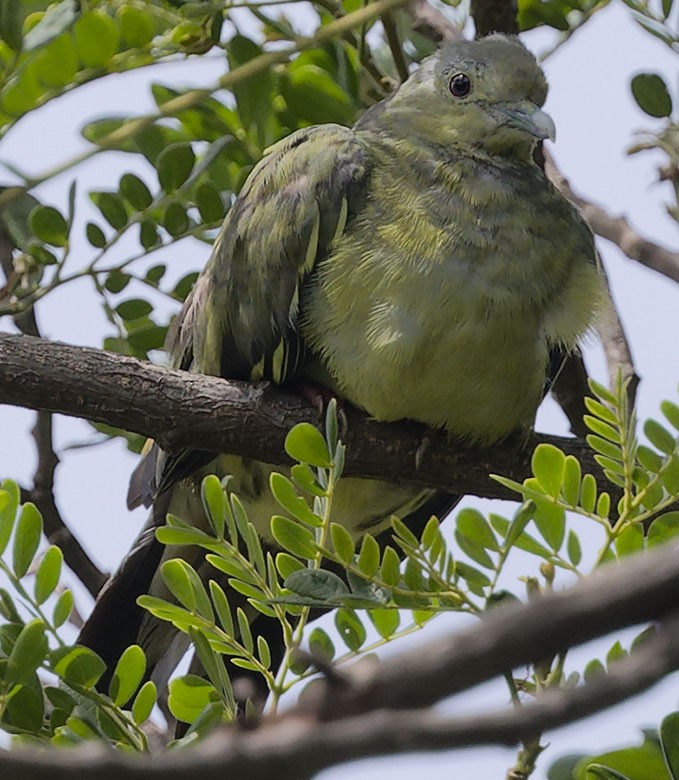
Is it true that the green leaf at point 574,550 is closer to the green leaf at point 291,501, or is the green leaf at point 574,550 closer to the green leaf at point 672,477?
the green leaf at point 672,477

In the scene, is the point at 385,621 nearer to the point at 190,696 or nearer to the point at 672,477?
the point at 190,696

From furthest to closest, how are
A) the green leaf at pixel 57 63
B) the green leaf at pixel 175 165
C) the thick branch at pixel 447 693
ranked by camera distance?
the green leaf at pixel 175 165 < the green leaf at pixel 57 63 < the thick branch at pixel 447 693

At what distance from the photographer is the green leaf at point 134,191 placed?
Answer: 2682mm

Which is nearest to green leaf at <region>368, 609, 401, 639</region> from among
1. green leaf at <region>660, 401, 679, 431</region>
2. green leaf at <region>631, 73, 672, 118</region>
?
green leaf at <region>660, 401, 679, 431</region>

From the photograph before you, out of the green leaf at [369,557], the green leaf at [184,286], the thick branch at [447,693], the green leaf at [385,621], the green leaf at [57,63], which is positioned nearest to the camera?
the thick branch at [447,693]

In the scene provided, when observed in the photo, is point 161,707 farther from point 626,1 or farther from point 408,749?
point 408,749

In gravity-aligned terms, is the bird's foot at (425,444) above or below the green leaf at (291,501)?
below

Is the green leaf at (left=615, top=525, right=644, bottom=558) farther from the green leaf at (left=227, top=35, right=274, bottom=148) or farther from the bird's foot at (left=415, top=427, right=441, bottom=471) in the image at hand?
the green leaf at (left=227, top=35, right=274, bottom=148)

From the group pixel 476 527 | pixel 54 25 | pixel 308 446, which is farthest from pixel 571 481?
pixel 54 25

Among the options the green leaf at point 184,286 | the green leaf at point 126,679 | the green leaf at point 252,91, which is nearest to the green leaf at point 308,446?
the green leaf at point 126,679

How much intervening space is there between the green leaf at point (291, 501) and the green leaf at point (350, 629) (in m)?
0.19

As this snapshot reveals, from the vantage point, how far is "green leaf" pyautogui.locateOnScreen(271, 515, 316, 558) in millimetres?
1713

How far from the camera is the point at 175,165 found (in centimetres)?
263

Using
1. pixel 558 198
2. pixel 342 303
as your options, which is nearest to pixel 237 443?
pixel 342 303
